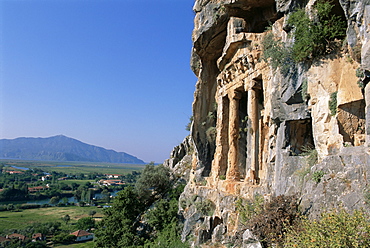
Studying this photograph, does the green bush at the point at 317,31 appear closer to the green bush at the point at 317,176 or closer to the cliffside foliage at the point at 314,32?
the cliffside foliage at the point at 314,32

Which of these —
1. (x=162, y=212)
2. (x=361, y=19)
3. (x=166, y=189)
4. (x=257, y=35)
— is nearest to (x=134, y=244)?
(x=162, y=212)

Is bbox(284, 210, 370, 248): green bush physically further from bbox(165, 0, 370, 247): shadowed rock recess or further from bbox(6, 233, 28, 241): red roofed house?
bbox(6, 233, 28, 241): red roofed house

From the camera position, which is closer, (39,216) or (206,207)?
(206,207)

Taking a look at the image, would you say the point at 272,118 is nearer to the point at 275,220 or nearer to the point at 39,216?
the point at 275,220

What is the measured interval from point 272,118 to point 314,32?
3362 mm

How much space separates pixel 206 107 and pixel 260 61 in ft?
25.6

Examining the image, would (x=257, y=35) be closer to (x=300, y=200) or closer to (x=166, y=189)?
(x=300, y=200)

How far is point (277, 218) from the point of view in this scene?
8016 millimetres

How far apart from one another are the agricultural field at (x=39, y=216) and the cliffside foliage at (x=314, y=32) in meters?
62.3

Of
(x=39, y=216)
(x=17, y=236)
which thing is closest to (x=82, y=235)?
(x=17, y=236)

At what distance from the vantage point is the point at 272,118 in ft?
35.8

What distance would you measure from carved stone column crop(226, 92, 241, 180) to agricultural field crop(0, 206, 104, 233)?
5384 cm

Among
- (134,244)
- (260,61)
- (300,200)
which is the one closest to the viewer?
(300,200)

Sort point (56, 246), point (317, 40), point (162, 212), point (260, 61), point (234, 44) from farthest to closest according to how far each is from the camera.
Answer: point (56, 246) < point (162, 212) < point (234, 44) < point (260, 61) < point (317, 40)
